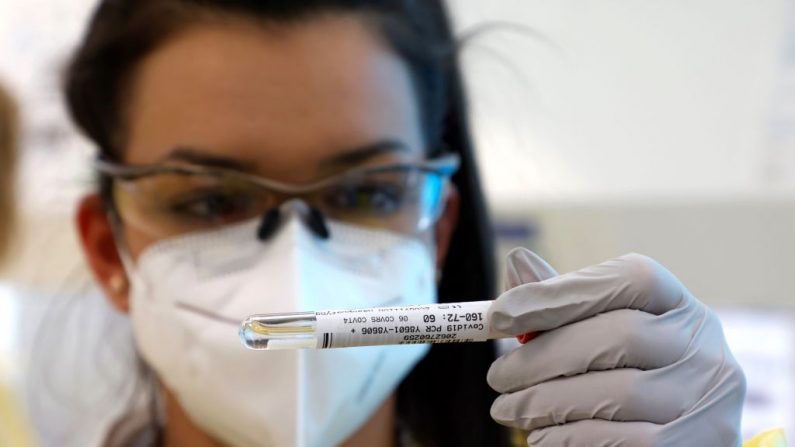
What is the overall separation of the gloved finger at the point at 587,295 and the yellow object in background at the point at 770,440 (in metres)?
0.19

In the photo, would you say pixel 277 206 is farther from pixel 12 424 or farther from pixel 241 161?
pixel 12 424

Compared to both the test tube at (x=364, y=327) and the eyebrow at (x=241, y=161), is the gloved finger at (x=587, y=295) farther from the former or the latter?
the eyebrow at (x=241, y=161)

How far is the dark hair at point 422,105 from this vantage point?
40.9 inches

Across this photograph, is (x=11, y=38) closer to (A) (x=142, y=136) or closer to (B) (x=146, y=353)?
(A) (x=142, y=136)

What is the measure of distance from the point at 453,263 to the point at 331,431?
0.44 meters

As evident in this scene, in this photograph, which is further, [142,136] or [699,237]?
[699,237]

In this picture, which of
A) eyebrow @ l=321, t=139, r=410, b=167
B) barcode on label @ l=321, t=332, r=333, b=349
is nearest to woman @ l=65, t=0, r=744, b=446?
eyebrow @ l=321, t=139, r=410, b=167

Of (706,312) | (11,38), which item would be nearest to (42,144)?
(11,38)

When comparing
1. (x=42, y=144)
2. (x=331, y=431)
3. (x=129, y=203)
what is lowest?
(x=42, y=144)

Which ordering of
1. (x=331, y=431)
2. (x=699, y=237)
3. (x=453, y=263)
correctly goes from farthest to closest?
1. (x=699, y=237)
2. (x=453, y=263)
3. (x=331, y=431)

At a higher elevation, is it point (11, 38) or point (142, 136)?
point (142, 136)

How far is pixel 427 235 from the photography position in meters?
1.08

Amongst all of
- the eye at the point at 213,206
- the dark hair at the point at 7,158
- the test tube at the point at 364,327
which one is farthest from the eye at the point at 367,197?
the dark hair at the point at 7,158

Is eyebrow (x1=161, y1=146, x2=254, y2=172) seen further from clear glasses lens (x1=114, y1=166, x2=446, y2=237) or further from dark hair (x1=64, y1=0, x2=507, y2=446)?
dark hair (x1=64, y1=0, x2=507, y2=446)
